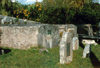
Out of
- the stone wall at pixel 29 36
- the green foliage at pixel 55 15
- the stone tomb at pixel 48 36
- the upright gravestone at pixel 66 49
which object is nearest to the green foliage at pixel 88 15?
the green foliage at pixel 55 15

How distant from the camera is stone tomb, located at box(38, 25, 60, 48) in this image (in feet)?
50.9

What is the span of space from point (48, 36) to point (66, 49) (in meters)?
6.07

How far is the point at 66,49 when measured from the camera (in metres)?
10.0

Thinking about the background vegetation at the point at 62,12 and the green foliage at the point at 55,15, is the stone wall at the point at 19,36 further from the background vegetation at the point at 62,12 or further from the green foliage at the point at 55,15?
the green foliage at the point at 55,15

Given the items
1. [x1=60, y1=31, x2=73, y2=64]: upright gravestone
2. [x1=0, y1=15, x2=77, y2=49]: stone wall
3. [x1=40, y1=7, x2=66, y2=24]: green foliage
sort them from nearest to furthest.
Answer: [x1=60, y1=31, x2=73, y2=64]: upright gravestone < [x1=0, y1=15, x2=77, y2=49]: stone wall < [x1=40, y1=7, x2=66, y2=24]: green foliage

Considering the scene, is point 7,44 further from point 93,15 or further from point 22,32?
point 93,15

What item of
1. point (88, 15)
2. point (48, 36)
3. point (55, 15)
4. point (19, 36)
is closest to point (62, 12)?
point (55, 15)

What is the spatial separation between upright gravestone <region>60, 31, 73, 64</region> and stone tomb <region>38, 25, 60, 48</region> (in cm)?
540

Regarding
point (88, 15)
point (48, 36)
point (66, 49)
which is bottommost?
point (48, 36)

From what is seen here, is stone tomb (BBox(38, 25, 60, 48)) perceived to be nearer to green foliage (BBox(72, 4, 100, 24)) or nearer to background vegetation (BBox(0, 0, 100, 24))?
background vegetation (BBox(0, 0, 100, 24))

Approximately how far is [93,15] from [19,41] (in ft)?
36.6

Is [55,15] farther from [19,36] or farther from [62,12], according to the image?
[19,36]

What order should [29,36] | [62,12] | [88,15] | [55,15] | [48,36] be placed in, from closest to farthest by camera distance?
[29,36] < [48,36] < [88,15] < [55,15] < [62,12]

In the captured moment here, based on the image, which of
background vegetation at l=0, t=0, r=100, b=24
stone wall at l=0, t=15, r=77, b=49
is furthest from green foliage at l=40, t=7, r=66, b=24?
stone wall at l=0, t=15, r=77, b=49
